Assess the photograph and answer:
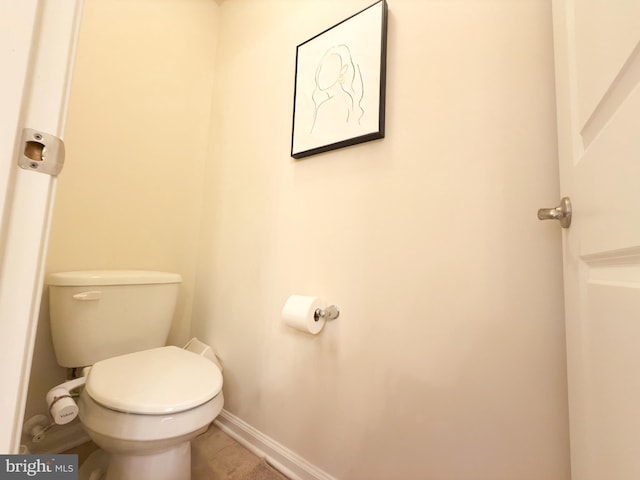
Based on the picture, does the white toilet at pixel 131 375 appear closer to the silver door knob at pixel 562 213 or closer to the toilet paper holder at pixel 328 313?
Answer: the toilet paper holder at pixel 328 313

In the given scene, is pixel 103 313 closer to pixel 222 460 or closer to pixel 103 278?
pixel 103 278

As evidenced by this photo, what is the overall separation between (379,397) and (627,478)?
575 mm

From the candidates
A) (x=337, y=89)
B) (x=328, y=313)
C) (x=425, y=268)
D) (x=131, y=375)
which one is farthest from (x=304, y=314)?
(x=337, y=89)

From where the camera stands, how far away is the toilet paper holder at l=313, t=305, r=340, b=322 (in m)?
0.95

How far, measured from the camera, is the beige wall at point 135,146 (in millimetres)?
1152

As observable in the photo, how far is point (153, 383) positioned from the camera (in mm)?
827

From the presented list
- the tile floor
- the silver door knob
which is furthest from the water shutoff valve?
the silver door knob

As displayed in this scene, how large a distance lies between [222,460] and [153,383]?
0.55 m

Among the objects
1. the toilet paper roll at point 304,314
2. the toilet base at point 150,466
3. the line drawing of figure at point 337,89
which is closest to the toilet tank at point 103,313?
the toilet base at point 150,466

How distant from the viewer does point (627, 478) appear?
345mm

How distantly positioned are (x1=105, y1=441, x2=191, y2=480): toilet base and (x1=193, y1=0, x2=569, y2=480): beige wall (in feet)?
1.12

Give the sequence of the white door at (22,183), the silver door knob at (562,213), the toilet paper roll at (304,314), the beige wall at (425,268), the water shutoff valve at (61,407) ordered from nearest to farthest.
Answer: the white door at (22,183) → the silver door knob at (562,213) → the beige wall at (425,268) → the water shutoff valve at (61,407) → the toilet paper roll at (304,314)

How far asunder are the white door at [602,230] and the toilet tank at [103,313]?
1.37 m

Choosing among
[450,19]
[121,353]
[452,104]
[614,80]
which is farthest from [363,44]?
[121,353]
